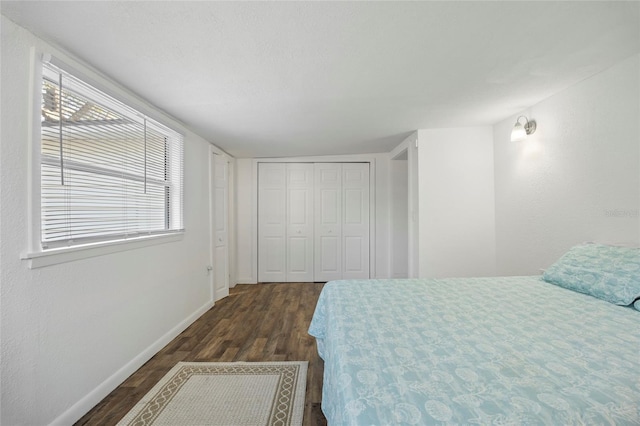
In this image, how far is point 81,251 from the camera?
1.61 meters

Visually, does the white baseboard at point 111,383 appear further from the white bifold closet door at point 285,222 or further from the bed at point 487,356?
the white bifold closet door at point 285,222

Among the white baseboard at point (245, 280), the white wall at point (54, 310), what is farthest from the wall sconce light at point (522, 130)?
the white baseboard at point (245, 280)

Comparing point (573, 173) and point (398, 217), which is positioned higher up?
point (573, 173)

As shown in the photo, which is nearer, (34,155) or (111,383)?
(34,155)

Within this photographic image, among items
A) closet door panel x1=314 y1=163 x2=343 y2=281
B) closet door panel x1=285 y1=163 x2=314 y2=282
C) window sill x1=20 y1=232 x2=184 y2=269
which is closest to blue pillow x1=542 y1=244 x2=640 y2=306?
closet door panel x1=314 y1=163 x2=343 y2=281

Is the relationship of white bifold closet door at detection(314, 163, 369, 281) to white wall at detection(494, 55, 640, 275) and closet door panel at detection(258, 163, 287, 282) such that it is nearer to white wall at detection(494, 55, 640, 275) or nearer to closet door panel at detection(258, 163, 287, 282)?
closet door panel at detection(258, 163, 287, 282)

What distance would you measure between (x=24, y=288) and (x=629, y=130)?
148 inches

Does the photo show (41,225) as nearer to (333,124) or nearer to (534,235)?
(333,124)

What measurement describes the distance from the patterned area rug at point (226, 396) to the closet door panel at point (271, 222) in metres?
2.53

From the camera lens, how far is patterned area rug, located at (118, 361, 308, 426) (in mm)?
1547

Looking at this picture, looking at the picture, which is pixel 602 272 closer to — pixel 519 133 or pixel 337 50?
pixel 519 133

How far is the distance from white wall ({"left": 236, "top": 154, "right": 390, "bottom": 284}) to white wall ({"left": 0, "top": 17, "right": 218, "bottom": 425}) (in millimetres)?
2260

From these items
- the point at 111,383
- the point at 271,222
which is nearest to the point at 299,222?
the point at 271,222

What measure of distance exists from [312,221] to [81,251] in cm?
332
